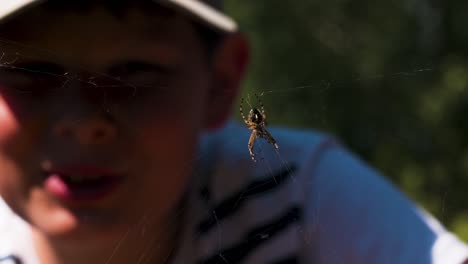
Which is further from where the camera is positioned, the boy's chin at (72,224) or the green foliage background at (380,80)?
the green foliage background at (380,80)

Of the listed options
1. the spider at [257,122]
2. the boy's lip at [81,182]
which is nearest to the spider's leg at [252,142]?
the spider at [257,122]

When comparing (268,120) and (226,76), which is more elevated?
(226,76)

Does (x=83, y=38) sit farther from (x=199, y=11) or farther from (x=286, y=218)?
(x=286, y=218)

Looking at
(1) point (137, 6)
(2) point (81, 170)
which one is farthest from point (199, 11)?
(2) point (81, 170)

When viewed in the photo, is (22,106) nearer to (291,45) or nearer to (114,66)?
(114,66)

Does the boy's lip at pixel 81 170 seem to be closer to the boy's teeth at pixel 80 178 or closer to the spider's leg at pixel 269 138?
the boy's teeth at pixel 80 178

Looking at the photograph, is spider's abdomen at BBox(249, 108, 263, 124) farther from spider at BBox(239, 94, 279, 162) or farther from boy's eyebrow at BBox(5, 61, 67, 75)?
boy's eyebrow at BBox(5, 61, 67, 75)

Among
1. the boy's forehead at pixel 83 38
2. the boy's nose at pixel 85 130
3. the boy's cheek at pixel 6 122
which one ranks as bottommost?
the boy's nose at pixel 85 130

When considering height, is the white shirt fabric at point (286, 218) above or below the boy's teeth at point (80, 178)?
below
